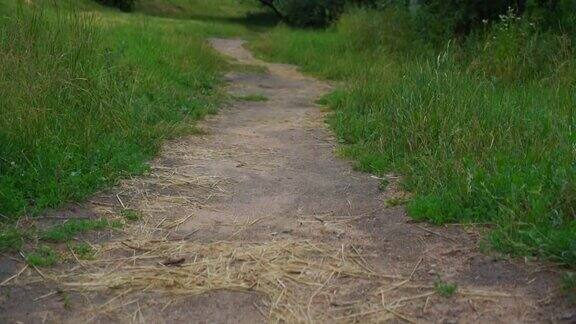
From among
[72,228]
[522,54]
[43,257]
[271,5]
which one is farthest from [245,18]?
[43,257]

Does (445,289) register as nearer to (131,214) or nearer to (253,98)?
(131,214)

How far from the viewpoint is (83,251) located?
15.1ft

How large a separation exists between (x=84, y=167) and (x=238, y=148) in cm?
200

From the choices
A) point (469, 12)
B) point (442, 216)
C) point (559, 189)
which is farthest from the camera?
point (469, 12)

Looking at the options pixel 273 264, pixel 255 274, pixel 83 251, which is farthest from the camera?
pixel 83 251

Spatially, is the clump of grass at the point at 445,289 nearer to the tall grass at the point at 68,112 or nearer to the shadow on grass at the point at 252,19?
the tall grass at the point at 68,112

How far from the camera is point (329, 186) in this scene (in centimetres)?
620

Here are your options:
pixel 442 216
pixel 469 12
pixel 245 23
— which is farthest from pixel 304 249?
pixel 245 23

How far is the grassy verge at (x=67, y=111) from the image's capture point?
5535 mm

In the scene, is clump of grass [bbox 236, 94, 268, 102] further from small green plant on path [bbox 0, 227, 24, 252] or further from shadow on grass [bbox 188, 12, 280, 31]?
shadow on grass [bbox 188, 12, 280, 31]

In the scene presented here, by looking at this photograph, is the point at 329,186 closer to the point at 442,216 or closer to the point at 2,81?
the point at 442,216

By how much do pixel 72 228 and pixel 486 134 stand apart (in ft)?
11.1

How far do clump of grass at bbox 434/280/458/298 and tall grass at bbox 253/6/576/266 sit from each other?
0.58 m

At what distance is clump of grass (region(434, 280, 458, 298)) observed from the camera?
394 cm
